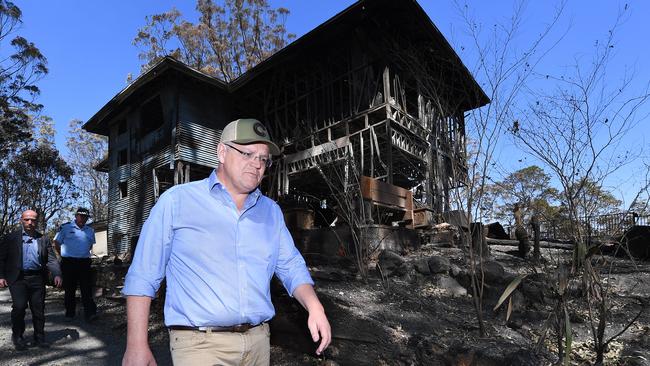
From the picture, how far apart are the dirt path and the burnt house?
6.25 metres

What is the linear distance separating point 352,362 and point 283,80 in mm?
13910

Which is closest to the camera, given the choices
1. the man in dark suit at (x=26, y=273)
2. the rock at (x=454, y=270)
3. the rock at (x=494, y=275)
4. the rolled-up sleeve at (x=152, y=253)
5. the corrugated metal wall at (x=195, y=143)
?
the rolled-up sleeve at (x=152, y=253)

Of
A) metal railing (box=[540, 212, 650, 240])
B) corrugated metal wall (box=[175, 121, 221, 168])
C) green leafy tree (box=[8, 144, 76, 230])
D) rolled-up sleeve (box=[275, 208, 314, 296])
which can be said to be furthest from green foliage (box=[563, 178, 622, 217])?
green leafy tree (box=[8, 144, 76, 230])

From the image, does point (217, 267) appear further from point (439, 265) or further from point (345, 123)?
point (345, 123)

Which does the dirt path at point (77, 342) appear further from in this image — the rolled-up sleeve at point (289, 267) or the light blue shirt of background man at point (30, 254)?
the rolled-up sleeve at point (289, 267)

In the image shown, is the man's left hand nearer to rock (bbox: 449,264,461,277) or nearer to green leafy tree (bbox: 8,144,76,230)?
rock (bbox: 449,264,461,277)

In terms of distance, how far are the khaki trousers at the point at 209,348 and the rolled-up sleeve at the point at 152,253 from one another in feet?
0.76

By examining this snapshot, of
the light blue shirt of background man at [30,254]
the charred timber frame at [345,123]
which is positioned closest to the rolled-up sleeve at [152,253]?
the light blue shirt of background man at [30,254]

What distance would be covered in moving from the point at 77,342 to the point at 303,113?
1239cm

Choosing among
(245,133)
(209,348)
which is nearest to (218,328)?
(209,348)

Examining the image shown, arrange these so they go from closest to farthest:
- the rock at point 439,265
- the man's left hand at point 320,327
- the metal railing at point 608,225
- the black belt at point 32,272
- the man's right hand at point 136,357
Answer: the man's right hand at point 136,357 → the man's left hand at point 320,327 → the metal railing at point 608,225 → the black belt at point 32,272 → the rock at point 439,265

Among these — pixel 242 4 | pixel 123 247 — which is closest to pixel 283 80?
pixel 123 247

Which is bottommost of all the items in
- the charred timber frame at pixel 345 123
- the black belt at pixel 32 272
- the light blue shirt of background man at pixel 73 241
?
the black belt at pixel 32 272

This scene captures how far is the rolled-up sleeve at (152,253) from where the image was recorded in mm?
1717
